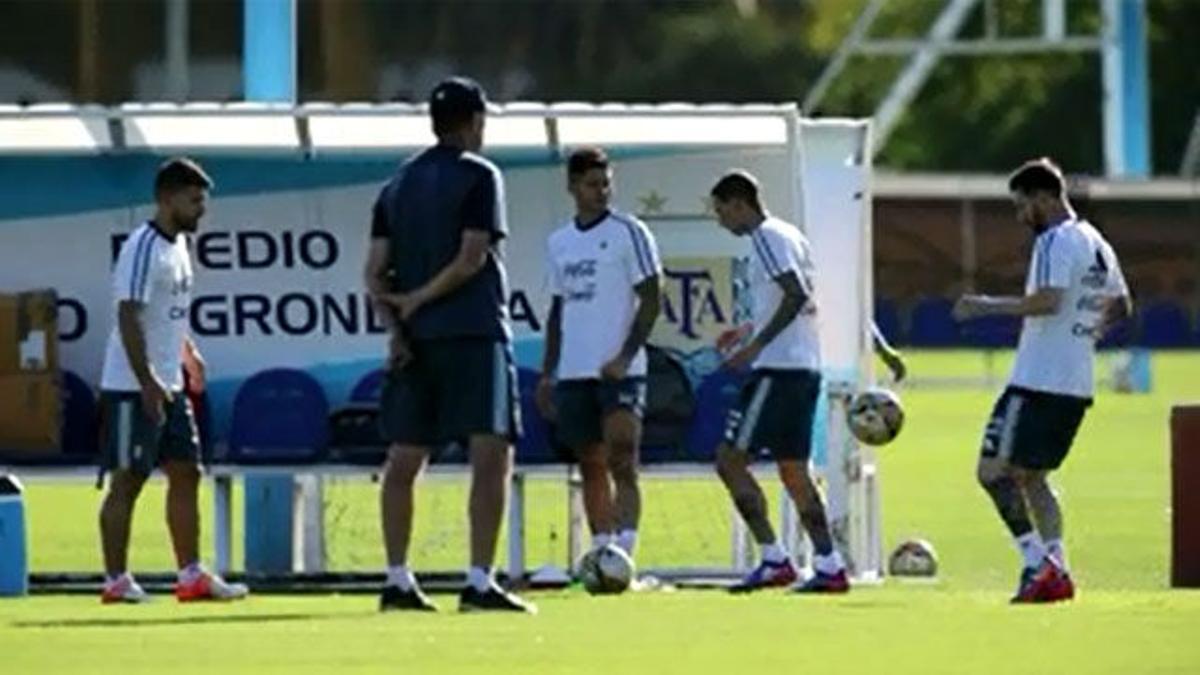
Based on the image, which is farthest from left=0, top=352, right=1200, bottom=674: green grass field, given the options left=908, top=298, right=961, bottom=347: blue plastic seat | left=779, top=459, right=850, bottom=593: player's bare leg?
left=908, top=298, right=961, bottom=347: blue plastic seat

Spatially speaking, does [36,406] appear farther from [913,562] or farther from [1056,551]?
[1056,551]

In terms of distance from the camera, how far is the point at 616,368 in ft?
79.1

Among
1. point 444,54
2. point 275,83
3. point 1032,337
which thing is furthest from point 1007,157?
point 1032,337

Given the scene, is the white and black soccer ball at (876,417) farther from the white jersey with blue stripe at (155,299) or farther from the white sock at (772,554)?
the white jersey with blue stripe at (155,299)

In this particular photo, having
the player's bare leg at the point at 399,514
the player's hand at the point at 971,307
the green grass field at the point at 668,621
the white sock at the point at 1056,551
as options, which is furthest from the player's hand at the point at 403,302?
the white sock at the point at 1056,551

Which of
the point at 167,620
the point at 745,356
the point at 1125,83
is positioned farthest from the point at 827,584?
the point at 1125,83

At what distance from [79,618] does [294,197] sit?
574 cm

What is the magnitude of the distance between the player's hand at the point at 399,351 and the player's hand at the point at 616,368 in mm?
2598

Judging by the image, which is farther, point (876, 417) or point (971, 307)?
point (876, 417)

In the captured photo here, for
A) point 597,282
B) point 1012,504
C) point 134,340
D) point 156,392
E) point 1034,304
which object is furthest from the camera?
point 597,282

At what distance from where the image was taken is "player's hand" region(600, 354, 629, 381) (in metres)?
24.1

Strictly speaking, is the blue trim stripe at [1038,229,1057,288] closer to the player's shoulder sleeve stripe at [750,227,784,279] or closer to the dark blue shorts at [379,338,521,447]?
the player's shoulder sleeve stripe at [750,227,784,279]

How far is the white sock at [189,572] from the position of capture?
23625 millimetres

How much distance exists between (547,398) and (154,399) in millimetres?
2024
